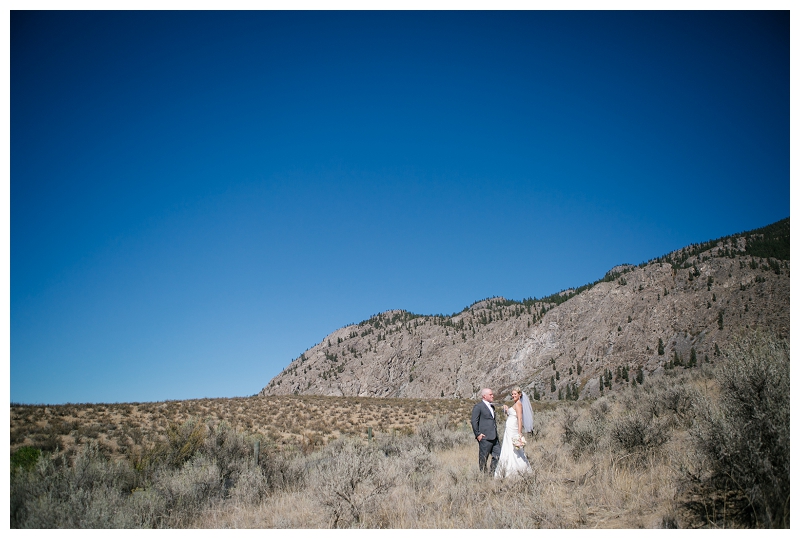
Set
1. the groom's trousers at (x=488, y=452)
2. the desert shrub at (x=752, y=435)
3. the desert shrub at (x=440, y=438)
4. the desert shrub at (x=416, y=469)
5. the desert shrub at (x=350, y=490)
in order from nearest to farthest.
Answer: the desert shrub at (x=752, y=435) < the desert shrub at (x=350, y=490) < the desert shrub at (x=416, y=469) < the groom's trousers at (x=488, y=452) < the desert shrub at (x=440, y=438)

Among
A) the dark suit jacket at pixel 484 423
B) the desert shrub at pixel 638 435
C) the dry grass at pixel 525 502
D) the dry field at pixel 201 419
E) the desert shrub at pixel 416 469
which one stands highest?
the dark suit jacket at pixel 484 423

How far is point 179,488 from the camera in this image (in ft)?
24.0

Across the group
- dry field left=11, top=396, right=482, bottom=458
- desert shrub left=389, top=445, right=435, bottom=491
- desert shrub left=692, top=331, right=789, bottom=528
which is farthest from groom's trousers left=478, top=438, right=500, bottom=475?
dry field left=11, top=396, right=482, bottom=458

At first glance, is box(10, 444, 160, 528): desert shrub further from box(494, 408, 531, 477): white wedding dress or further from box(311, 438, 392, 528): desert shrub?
box(494, 408, 531, 477): white wedding dress

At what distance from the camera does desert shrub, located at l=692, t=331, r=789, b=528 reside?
4141mm

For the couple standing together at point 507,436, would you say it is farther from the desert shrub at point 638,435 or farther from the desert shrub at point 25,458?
the desert shrub at point 25,458

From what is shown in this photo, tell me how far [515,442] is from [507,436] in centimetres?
25

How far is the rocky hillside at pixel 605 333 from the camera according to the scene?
5391 centimetres

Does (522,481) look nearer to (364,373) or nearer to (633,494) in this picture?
(633,494)

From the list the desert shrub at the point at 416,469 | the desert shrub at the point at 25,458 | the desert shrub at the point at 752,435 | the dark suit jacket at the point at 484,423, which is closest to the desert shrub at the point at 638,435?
the dark suit jacket at the point at 484,423

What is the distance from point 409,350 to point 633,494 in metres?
117

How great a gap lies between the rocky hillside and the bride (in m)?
31.7
